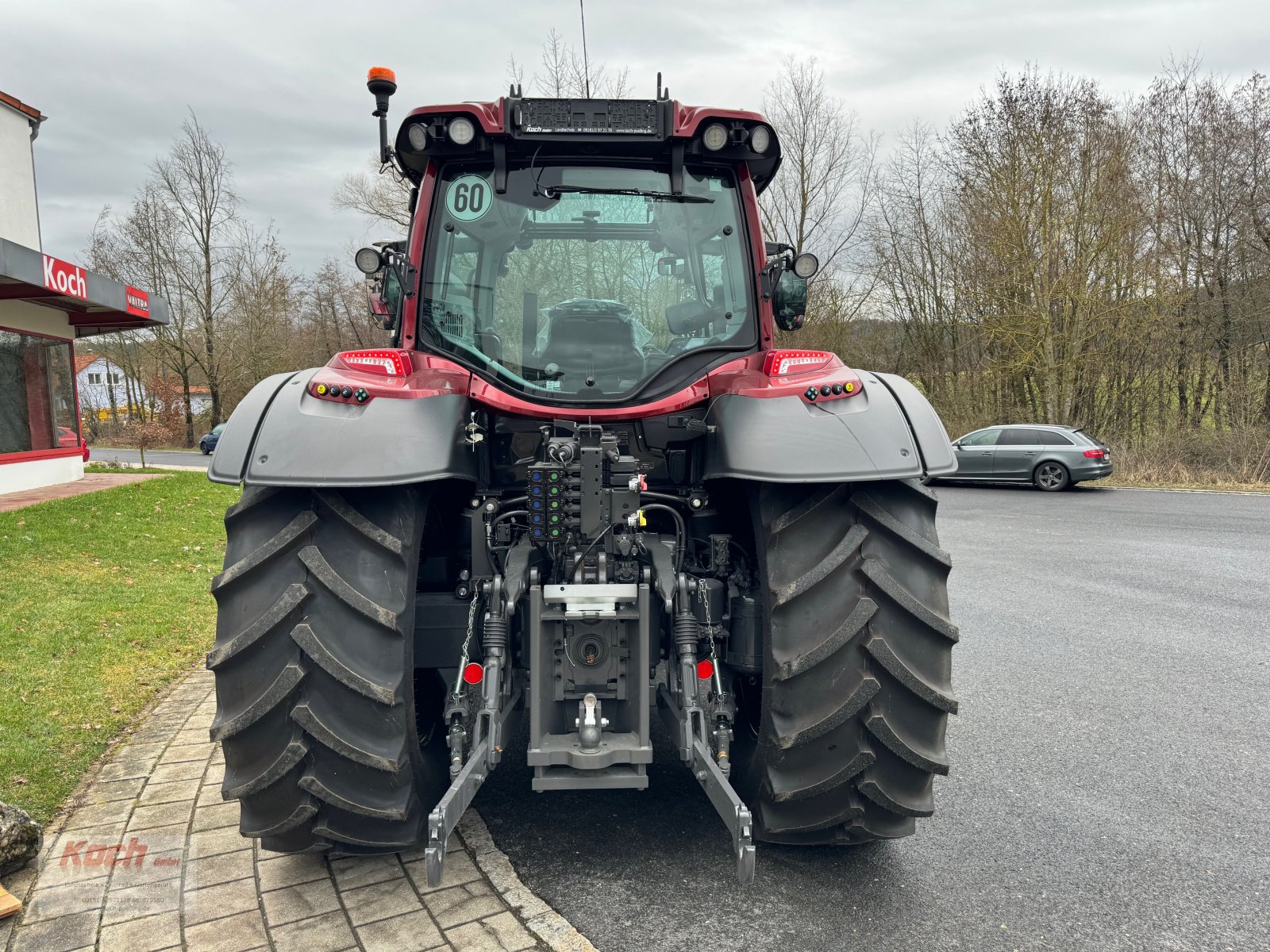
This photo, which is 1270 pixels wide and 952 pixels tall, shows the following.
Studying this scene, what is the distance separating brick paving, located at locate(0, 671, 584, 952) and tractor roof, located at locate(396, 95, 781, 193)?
2.47m

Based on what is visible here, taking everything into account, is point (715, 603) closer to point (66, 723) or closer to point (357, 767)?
point (357, 767)

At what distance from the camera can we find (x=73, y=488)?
15.1m

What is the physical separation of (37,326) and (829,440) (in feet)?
56.7

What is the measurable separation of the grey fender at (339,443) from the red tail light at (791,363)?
1051 mm

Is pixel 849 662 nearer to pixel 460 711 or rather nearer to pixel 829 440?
pixel 829 440

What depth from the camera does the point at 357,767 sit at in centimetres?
246

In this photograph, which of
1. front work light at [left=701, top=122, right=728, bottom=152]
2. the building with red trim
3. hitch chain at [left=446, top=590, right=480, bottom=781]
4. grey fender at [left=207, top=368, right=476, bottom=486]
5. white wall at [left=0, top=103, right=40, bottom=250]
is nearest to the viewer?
grey fender at [left=207, top=368, right=476, bottom=486]

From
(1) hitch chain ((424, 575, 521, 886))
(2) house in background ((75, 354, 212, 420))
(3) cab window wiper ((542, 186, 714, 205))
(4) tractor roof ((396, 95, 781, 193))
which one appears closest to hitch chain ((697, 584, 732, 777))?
(1) hitch chain ((424, 575, 521, 886))

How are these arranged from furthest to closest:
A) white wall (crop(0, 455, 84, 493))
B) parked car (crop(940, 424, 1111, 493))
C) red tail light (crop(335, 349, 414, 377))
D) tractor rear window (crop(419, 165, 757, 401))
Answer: parked car (crop(940, 424, 1111, 493)), white wall (crop(0, 455, 84, 493)), tractor rear window (crop(419, 165, 757, 401)), red tail light (crop(335, 349, 414, 377))

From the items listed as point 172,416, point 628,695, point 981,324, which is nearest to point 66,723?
point 628,695

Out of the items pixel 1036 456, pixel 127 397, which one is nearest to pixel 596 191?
pixel 1036 456

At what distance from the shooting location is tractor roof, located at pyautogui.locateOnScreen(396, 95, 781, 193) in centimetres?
303

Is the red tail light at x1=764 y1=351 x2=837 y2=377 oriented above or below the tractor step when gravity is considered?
above

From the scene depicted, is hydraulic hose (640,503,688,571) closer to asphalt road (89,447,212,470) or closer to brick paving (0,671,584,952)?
brick paving (0,671,584,952)
